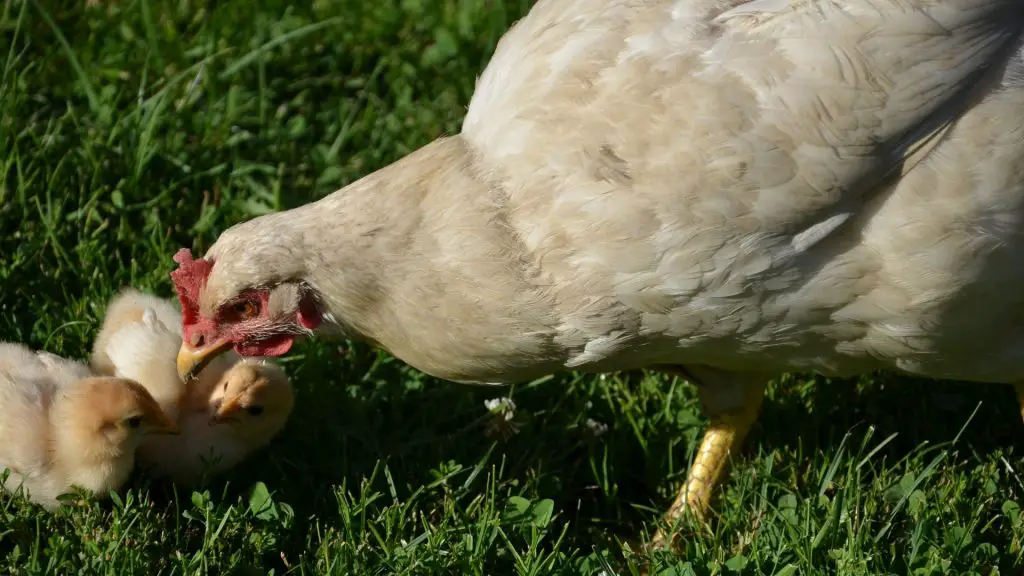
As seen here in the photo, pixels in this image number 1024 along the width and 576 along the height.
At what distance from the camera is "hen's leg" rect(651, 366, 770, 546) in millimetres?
3432

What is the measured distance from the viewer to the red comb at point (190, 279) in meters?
3.03

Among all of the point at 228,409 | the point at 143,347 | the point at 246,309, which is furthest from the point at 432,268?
the point at 143,347

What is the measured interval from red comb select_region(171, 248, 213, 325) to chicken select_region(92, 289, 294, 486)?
346 millimetres

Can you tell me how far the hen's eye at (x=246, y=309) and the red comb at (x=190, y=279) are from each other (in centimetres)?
10

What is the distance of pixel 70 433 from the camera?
320cm

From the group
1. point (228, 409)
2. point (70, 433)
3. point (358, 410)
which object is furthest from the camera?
point (358, 410)

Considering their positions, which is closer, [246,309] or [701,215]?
[701,215]

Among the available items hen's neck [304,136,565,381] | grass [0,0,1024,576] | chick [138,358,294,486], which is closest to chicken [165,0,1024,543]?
hen's neck [304,136,565,381]

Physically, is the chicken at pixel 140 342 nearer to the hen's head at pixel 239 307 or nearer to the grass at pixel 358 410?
the grass at pixel 358 410

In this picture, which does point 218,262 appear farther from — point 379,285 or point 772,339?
point 772,339

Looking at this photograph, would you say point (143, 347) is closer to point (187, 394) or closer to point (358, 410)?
point (187, 394)

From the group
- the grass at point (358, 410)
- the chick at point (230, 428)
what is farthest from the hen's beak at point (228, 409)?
the grass at point (358, 410)

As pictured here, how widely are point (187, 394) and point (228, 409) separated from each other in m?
0.26

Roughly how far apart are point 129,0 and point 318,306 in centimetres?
231
